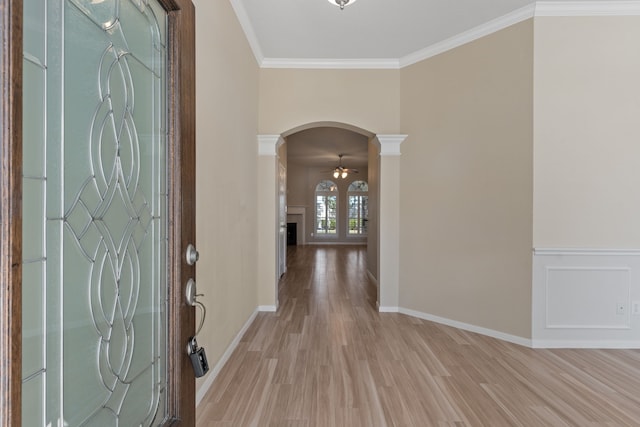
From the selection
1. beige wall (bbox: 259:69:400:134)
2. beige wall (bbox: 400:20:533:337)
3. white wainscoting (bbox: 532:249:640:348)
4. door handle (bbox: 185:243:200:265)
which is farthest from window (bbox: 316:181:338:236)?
door handle (bbox: 185:243:200:265)

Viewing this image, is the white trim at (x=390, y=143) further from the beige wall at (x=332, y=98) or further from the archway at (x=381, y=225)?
the beige wall at (x=332, y=98)

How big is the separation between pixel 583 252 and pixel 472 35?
236cm

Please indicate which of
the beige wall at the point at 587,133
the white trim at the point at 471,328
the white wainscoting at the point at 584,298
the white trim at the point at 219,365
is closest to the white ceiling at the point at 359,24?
the beige wall at the point at 587,133

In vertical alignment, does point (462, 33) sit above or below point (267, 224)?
above

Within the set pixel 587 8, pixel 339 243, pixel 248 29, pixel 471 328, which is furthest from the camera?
pixel 339 243

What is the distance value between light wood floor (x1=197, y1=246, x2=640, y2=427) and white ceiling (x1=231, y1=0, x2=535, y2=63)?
3023mm

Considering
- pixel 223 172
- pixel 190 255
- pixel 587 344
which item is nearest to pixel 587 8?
pixel 587 344

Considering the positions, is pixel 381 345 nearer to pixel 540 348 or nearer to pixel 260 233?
pixel 540 348

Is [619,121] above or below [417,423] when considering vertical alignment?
above

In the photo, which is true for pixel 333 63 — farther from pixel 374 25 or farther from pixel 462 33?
pixel 462 33

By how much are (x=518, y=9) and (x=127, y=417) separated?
4.01 m

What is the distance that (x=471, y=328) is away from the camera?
3.34m

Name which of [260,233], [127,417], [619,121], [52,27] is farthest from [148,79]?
[619,121]

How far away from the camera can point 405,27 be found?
327 cm
